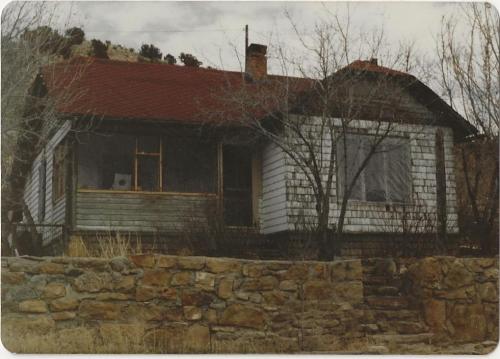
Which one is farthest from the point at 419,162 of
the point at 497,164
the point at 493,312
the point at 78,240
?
the point at 78,240

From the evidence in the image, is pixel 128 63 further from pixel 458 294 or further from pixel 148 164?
pixel 458 294

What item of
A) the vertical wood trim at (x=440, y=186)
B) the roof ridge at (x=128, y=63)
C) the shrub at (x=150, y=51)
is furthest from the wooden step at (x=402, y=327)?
the shrub at (x=150, y=51)

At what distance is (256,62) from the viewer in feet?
39.0

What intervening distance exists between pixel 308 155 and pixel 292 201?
80cm

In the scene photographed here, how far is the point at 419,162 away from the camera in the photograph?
13.6 metres

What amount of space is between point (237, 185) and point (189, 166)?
2259mm

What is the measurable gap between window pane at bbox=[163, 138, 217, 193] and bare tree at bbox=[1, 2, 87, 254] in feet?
9.43

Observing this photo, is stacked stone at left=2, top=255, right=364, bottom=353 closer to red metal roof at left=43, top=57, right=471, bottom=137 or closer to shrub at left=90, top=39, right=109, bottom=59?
red metal roof at left=43, top=57, right=471, bottom=137

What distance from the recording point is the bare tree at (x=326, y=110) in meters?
11.4

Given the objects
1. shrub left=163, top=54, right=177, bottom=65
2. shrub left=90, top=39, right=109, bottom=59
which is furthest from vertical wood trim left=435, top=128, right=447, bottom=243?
shrub left=90, top=39, right=109, bottom=59

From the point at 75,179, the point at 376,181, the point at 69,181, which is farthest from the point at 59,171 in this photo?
the point at 376,181

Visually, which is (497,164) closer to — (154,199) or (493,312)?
(493,312)

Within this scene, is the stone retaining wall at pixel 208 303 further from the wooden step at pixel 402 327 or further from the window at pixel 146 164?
the window at pixel 146 164

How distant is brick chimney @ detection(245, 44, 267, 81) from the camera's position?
11500 millimetres
